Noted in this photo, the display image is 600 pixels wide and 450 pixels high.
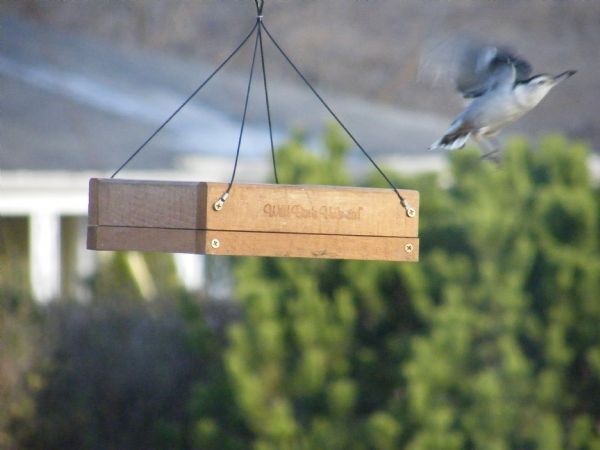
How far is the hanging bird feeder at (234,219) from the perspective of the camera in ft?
9.75

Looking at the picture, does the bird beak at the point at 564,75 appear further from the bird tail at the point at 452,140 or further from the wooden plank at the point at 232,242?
the wooden plank at the point at 232,242

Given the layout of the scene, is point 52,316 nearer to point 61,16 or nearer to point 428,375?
point 428,375

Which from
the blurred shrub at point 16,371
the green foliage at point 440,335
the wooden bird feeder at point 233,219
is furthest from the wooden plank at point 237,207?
the blurred shrub at point 16,371

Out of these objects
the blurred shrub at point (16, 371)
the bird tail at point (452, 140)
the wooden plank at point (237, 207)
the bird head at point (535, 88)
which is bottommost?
the blurred shrub at point (16, 371)

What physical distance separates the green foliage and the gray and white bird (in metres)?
3.00

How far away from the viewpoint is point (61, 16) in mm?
24734

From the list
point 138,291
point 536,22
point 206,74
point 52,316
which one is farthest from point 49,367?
point 536,22

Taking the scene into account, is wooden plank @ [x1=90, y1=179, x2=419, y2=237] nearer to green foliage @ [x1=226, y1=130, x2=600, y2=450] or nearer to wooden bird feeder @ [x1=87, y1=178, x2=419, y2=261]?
wooden bird feeder @ [x1=87, y1=178, x2=419, y2=261]

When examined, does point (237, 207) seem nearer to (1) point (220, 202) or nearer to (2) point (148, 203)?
(1) point (220, 202)

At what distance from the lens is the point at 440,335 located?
21.0 feet

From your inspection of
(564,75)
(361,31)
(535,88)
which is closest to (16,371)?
(535,88)

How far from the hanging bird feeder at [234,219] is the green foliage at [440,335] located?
3362 millimetres

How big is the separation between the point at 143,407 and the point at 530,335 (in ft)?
8.37

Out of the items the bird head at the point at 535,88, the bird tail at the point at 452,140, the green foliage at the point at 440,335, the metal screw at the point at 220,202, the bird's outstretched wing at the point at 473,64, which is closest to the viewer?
the metal screw at the point at 220,202
